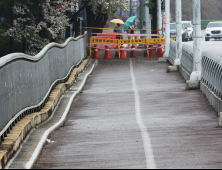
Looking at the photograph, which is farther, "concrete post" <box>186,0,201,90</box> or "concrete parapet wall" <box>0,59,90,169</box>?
"concrete post" <box>186,0,201,90</box>

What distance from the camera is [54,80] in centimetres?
1524

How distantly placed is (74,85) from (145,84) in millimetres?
2468

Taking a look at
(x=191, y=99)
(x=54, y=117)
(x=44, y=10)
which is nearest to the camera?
(x=54, y=117)

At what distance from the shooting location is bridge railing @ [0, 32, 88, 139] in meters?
8.57

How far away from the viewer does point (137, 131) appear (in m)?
10.2

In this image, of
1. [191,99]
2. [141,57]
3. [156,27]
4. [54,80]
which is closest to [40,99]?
[54,80]

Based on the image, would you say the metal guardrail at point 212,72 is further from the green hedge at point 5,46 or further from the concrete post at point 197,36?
the green hedge at point 5,46

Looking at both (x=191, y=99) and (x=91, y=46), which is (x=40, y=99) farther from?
(x=91, y=46)

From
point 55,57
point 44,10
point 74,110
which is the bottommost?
point 74,110

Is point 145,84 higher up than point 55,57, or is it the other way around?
point 55,57

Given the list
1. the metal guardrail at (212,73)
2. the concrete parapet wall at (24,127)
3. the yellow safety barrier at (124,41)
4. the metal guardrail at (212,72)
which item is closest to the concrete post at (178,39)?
the metal guardrail at (212,72)

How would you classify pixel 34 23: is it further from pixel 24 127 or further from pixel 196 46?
pixel 24 127

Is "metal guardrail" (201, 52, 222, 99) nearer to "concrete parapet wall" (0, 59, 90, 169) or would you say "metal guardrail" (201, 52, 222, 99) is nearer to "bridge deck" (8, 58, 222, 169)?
"bridge deck" (8, 58, 222, 169)

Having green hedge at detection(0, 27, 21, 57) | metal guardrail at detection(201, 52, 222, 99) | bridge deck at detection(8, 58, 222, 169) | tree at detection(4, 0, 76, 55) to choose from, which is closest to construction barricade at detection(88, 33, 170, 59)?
green hedge at detection(0, 27, 21, 57)
